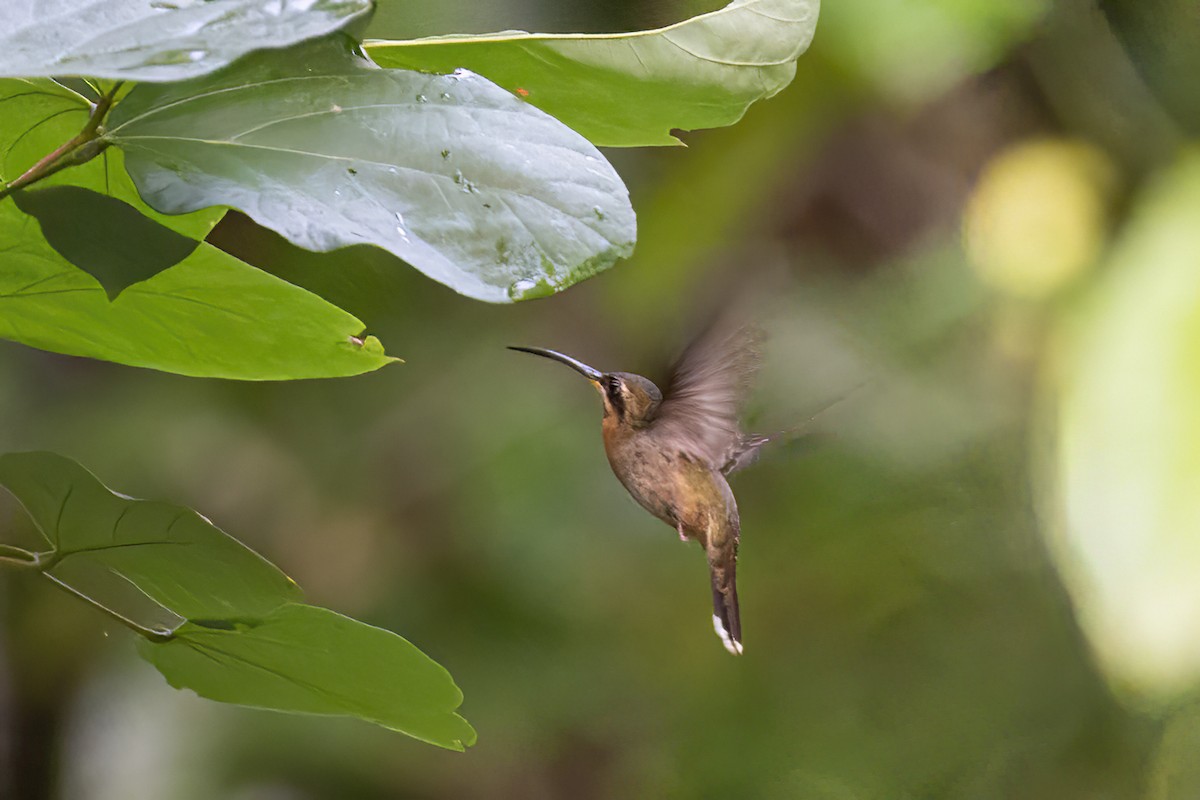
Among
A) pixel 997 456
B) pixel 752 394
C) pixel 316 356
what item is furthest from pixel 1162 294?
pixel 316 356

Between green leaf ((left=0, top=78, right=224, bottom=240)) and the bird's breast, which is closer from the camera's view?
green leaf ((left=0, top=78, right=224, bottom=240))

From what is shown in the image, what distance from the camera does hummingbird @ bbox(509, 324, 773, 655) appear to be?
1.87 feet

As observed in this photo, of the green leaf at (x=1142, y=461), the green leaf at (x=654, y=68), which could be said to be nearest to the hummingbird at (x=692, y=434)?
the green leaf at (x=654, y=68)

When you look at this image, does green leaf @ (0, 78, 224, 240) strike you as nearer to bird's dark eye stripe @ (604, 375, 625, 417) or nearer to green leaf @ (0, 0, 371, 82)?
green leaf @ (0, 0, 371, 82)

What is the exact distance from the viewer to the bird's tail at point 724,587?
72 cm

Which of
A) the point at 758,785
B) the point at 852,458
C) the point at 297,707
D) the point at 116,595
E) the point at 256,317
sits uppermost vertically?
the point at 256,317

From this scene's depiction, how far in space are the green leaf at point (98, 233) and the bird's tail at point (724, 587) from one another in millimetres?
538

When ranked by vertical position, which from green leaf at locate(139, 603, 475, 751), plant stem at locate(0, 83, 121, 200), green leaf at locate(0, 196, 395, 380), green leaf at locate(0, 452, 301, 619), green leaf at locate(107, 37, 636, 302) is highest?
green leaf at locate(107, 37, 636, 302)

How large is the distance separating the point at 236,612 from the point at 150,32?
6.5 inches

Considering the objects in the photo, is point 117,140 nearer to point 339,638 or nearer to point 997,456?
point 339,638

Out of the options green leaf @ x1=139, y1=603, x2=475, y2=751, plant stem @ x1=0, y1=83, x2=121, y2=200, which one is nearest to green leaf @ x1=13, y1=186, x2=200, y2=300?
plant stem @ x1=0, y1=83, x2=121, y2=200

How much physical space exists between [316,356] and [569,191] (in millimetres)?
116

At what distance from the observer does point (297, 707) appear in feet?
1.00

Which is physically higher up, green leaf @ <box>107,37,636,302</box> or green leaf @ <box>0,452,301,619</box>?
green leaf @ <box>107,37,636,302</box>
